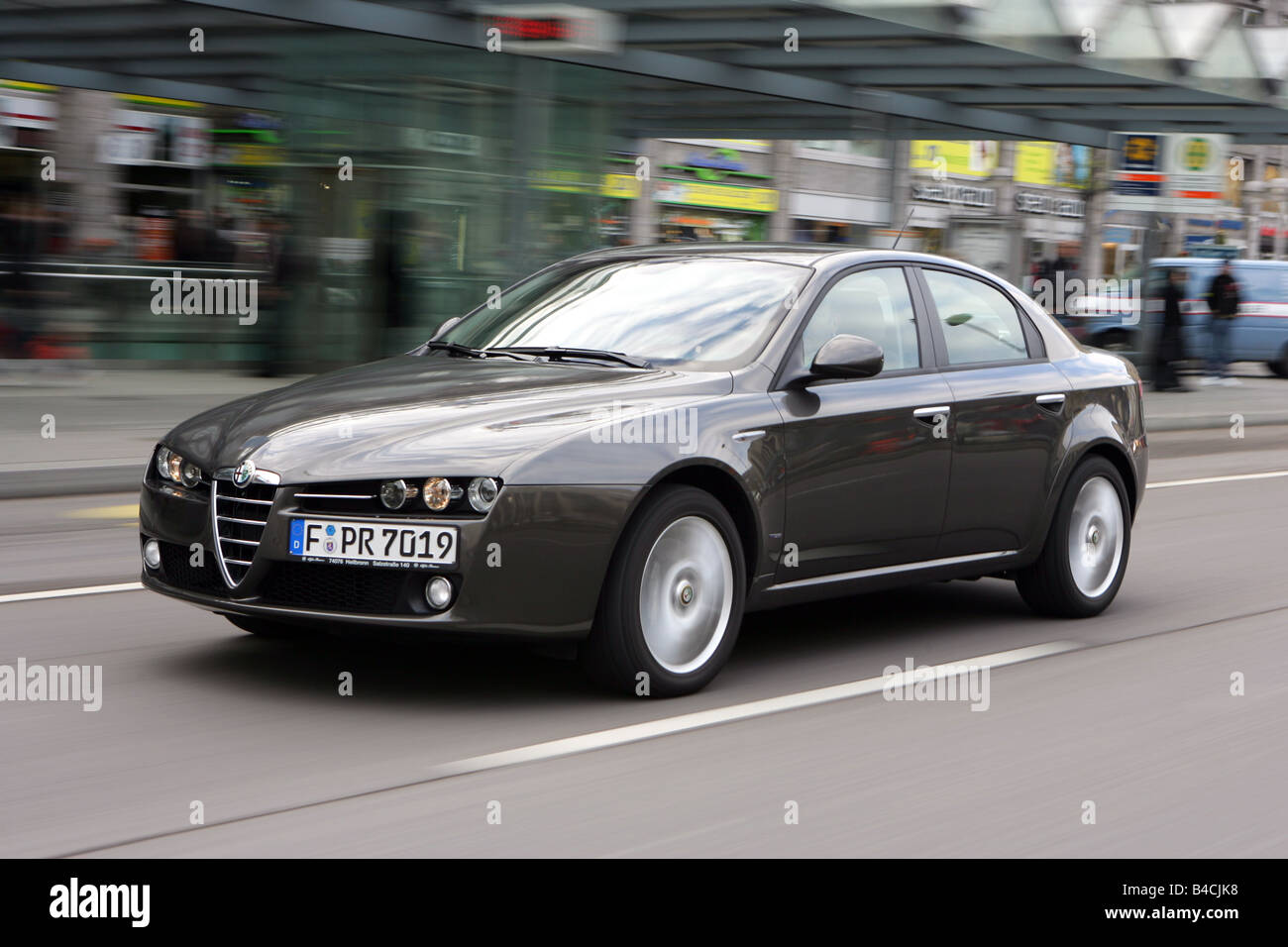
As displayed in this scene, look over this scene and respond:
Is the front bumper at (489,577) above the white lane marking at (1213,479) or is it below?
above

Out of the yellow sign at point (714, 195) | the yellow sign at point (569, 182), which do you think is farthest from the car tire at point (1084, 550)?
the yellow sign at point (714, 195)

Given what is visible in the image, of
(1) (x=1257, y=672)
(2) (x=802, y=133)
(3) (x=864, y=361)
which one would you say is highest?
(2) (x=802, y=133)

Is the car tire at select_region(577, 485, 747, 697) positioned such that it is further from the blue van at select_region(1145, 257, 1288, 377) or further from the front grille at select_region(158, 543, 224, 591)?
the blue van at select_region(1145, 257, 1288, 377)

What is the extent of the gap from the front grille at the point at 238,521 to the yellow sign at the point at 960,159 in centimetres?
3835

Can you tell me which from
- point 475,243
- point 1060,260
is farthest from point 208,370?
point 1060,260

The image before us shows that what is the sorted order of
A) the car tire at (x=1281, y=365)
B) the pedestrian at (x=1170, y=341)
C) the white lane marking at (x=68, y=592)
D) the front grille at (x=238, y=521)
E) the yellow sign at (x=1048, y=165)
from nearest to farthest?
the front grille at (x=238, y=521)
the white lane marking at (x=68, y=592)
the pedestrian at (x=1170, y=341)
the car tire at (x=1281, y=365)
the yellow sign at (x=1048, y=165)

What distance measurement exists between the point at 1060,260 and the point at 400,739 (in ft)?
77.4

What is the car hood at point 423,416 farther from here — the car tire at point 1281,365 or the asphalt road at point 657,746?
the car tire at point 1281,365

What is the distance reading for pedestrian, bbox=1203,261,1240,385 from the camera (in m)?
25.0

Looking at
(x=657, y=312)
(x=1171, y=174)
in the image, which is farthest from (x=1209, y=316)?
(x=657, y=312)

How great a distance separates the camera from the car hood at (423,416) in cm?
519

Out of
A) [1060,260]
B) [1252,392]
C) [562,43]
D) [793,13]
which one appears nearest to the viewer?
[562,43]

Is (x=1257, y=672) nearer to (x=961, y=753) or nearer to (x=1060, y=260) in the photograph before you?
(x=961, y=753)

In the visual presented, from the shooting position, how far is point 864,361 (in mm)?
6039
